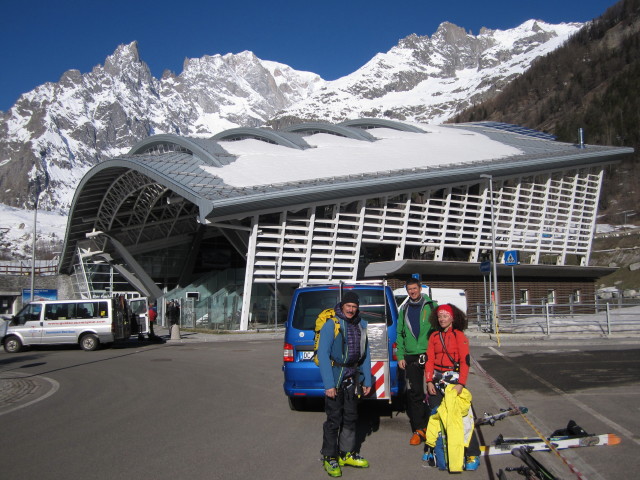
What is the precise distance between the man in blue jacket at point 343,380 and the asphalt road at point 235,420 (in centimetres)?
25

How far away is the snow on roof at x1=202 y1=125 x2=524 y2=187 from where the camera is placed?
3331cm

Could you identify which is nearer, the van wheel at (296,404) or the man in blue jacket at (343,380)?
the man in blue jacket at (343,380)

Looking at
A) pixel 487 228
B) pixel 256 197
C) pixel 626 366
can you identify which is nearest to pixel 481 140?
pixel 487 228

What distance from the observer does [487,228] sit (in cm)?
3906

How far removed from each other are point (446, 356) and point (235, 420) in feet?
12.0

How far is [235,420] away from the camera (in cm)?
875

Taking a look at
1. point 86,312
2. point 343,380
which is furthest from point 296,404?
point 86,312

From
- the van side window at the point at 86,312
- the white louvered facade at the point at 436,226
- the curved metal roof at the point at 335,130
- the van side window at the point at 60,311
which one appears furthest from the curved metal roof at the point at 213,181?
the van side window at the point at 60,311

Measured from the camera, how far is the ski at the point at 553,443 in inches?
257

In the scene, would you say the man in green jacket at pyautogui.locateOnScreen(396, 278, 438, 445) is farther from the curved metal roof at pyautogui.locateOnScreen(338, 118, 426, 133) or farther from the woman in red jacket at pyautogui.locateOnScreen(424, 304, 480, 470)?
the curved metal roof at pyautogui.locateOnScreen(338, 118, 426, 133)

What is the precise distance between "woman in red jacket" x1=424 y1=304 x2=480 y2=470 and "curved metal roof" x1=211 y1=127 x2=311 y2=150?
33.6 metres

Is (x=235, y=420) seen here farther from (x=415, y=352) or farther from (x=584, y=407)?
(x=584, y=407)

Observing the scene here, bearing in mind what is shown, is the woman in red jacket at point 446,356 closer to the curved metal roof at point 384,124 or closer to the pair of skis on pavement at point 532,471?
the pair of skis on pavement at point 532,471

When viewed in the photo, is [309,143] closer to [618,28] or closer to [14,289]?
[14,289]
